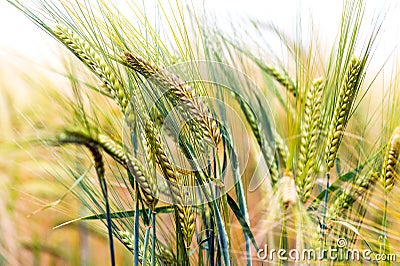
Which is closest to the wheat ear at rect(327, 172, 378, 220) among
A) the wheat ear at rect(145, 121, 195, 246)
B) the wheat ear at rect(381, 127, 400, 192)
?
the wheat ear at rect(381, 127, 400, 192)

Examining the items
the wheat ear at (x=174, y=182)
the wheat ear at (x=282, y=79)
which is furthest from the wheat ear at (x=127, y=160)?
the wheat ear at (x=282, y=79)

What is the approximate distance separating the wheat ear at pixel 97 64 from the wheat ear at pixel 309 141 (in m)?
0.16

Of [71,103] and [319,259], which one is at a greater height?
[71,103]

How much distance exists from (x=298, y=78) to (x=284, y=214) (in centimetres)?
15

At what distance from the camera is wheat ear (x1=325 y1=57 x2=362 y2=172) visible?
44 centimetres

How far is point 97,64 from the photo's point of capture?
1.32ft

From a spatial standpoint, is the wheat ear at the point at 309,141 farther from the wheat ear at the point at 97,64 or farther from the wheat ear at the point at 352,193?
the wheat ear at the point at 97,64

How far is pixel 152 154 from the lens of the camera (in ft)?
1.29

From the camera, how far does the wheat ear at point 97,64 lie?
40 centimetres

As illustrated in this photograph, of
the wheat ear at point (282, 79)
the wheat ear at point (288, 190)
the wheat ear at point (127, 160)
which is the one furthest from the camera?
the wheat ear at point (282, 79)

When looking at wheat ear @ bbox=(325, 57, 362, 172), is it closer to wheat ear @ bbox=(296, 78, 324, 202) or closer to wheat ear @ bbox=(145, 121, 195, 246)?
wheat ear @ bbox=(296, 78, 324, 202)

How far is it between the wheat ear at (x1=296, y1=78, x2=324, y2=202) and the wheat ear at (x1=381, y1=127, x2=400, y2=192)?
6cm

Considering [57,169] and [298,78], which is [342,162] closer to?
[298,78]

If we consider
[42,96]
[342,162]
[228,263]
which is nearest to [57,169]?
[42,96]
